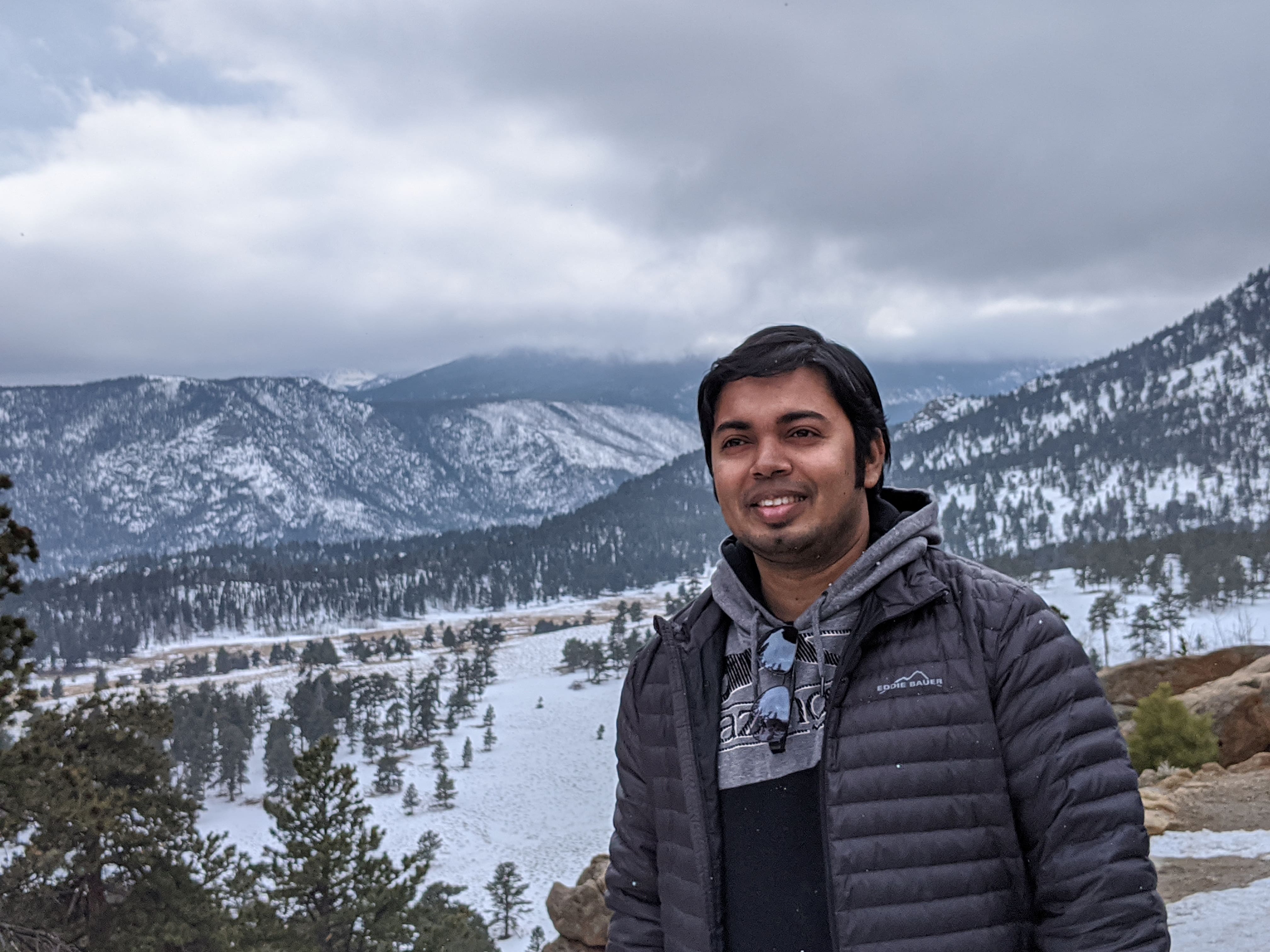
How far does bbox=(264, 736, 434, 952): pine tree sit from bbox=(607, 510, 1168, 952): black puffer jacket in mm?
18740

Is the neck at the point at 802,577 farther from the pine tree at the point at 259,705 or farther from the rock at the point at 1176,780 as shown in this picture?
the pine tree at the point at 259,705

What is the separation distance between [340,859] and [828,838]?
19.6m

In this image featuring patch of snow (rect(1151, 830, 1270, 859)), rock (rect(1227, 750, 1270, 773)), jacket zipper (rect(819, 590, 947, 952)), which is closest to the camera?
jacket zipper (rect(819, 590, 947, 952))

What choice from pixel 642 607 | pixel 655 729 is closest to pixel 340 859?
pixel 655 729

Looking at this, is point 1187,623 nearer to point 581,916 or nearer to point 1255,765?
point 1255,765

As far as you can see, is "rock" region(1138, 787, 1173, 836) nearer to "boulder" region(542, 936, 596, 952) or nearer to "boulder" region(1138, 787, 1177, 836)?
"boulder" region(1138, 787, 1177, 836)

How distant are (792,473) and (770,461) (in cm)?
7

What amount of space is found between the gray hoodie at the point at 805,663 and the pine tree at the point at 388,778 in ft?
264

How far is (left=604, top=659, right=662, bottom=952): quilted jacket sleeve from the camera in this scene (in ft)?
9.53

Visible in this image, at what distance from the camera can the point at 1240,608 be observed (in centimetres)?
9619

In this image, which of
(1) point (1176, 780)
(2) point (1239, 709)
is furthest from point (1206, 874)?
(2) point (1239, 709)

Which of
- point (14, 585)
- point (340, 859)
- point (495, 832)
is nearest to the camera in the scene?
point (14, 585)

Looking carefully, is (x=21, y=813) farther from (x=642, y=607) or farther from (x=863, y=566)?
(x=642, y=607)

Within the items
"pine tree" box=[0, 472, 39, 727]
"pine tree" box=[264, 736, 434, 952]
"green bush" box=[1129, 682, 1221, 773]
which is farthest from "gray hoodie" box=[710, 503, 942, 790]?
"pine tree" box=[264, 736, 434, 952]
